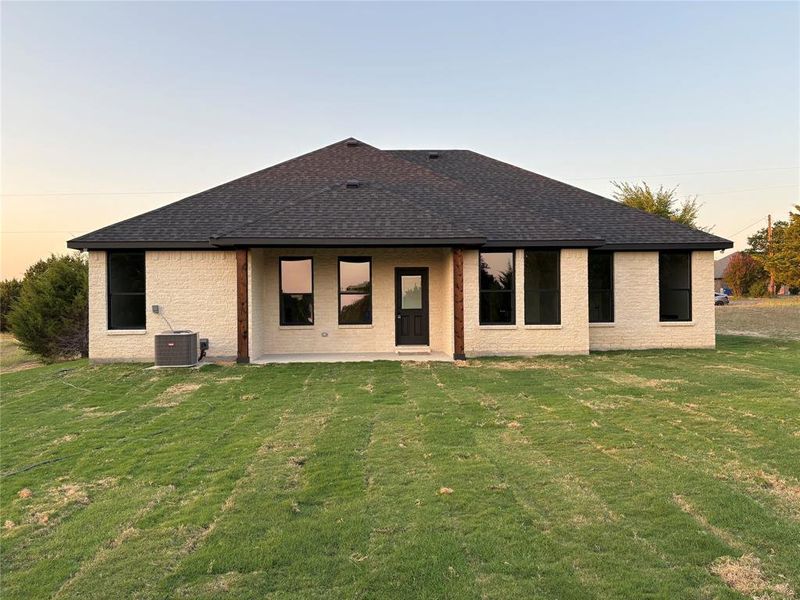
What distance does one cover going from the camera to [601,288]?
14797 millimetres

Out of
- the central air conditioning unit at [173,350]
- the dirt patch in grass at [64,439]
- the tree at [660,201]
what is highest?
the tree at [660,201]

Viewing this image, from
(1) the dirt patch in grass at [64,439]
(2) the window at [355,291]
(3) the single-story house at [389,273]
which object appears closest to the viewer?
(1) the dirt patch in grass at [64,439]

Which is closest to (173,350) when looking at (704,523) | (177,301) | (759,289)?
(177,301)

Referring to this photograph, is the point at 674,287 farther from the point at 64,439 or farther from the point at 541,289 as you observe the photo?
the point at 64,439

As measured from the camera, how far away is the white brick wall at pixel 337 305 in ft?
46.6

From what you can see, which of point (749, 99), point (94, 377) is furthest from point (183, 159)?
point (749, 99)

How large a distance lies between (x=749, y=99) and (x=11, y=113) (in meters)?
25.4

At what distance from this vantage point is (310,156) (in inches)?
695

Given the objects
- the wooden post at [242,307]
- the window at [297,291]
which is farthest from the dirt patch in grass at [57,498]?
the window at [297,291]

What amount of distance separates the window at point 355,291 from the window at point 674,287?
906 cm

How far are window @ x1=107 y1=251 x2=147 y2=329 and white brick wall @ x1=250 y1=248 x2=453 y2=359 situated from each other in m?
3.29

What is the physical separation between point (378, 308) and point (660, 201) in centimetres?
2844

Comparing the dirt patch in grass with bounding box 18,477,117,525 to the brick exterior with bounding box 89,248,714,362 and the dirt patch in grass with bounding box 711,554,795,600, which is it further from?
the brick exterior with bounding box 89,248,714,362

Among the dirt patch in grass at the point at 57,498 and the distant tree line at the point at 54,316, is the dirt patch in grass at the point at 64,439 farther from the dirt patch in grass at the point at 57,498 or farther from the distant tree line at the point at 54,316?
the distant tree line at the point at 54,316
